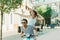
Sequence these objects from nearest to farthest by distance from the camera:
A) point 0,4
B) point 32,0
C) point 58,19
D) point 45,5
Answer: point 0,4, point 32,0, point 45,5, point 58,19

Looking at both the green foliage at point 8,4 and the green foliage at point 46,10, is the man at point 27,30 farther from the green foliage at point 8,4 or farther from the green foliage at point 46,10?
the green foliage at point 46,10

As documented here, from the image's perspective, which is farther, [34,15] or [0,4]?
[0,4]

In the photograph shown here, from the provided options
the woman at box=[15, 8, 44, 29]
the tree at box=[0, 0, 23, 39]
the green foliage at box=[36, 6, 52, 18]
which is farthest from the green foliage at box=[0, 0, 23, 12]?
the green foliage at box=[36, 6, 52, 18]

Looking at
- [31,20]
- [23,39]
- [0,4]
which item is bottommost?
[23,39]

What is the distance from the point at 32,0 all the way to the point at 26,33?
27489mm

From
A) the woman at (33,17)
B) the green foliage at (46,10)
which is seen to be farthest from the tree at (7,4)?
the green foliage at (46,10)

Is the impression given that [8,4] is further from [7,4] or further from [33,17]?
[33,17]

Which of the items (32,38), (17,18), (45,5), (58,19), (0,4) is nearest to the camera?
(32,38)

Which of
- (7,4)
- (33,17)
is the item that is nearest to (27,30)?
(33,17)

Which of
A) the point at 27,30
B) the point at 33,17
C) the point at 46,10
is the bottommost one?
the point at 27,30

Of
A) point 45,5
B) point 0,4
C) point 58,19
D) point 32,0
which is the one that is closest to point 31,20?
point 0,4

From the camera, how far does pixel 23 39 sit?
3.82 meters

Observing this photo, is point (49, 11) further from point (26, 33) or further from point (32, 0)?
point (26, 33)

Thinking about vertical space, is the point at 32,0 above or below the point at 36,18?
above
